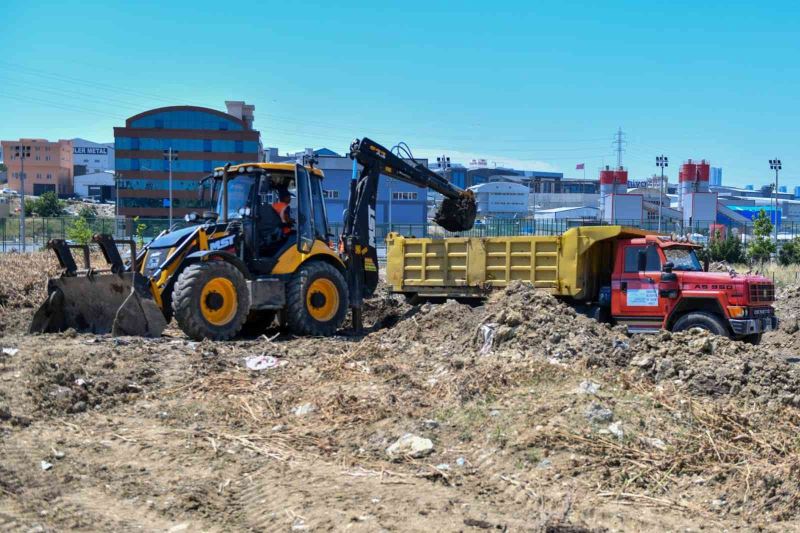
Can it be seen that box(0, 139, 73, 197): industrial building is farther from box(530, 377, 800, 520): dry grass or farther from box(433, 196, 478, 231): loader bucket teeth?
box(530, 377, 800, 520): dry grass

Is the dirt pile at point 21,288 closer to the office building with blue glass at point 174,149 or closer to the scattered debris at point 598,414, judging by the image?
the scattered debris at point 598,414

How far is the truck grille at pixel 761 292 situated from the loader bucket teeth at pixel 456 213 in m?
6.06

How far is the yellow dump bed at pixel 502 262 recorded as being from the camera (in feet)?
48.9

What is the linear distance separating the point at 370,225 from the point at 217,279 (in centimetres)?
386

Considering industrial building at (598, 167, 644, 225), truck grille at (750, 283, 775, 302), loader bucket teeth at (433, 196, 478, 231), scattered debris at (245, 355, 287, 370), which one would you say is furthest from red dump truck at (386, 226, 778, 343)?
industrial building at (598, 167, 644, 225)

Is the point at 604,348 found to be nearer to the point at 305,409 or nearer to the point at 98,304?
the point at 305,409

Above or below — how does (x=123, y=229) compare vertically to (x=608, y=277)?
above

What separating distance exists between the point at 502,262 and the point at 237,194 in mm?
4971

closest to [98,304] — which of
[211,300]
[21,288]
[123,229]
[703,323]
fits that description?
[211,300]

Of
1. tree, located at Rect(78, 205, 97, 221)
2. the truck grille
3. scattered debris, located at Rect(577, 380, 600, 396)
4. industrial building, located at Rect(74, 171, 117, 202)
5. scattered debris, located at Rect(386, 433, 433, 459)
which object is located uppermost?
industrial building, located at Rect(74, 171, 117, 202)

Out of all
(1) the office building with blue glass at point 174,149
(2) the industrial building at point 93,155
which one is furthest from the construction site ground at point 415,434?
(2) the industrial building at point 93,155

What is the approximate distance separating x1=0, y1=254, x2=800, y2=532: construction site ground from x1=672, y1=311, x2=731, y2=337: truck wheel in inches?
118

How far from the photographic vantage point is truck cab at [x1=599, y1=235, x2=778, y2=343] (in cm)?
1338

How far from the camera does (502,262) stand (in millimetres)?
15828
